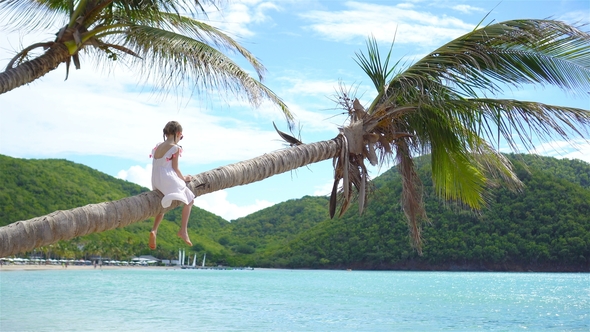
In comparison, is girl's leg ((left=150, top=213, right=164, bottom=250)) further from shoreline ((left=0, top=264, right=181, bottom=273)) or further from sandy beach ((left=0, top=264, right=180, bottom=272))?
sandy beach ((left=0, top=264, right=180, bottom=272))

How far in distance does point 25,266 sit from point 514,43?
65.4 meters

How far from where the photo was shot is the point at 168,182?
359cm

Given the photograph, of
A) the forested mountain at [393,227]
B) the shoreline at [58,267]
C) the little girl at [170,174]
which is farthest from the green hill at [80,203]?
the little girl at [170,174]

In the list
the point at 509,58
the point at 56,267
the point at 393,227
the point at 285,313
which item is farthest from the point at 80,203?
the point at 509,58

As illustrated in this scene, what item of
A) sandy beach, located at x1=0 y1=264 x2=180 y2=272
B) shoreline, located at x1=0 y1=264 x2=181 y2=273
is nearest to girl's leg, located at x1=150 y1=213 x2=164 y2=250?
shoreline, located at x1=0 y1=264 x2=181 y2=273

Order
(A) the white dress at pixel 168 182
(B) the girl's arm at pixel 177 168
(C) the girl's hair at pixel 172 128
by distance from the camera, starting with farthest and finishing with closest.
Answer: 1. (C) the girl's hair at pixel 172 128
2. (B) the girl's arm at pixel 177 168
3. (A) the white dress at pixel 168 182

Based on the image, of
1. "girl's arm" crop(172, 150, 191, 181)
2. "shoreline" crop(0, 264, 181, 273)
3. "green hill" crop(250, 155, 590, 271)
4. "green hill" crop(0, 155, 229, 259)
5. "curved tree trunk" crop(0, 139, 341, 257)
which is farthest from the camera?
"shoreline" crop(0, 264, 181, 273)

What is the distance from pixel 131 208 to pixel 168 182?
28 cm

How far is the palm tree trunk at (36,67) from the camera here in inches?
197

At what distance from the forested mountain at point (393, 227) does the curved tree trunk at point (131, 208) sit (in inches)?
1354

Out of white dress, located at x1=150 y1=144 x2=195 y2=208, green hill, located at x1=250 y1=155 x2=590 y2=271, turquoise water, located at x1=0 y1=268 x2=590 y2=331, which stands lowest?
turquoise water, located at x1=0 y1=268 x2=590 y2=331

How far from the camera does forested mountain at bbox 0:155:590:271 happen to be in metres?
50.2

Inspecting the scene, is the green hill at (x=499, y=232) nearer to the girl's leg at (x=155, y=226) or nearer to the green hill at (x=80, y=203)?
the green hill at (x=80, y=203)

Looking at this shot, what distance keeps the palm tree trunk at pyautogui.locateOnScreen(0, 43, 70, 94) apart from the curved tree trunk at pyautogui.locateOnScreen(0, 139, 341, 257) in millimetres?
2151
